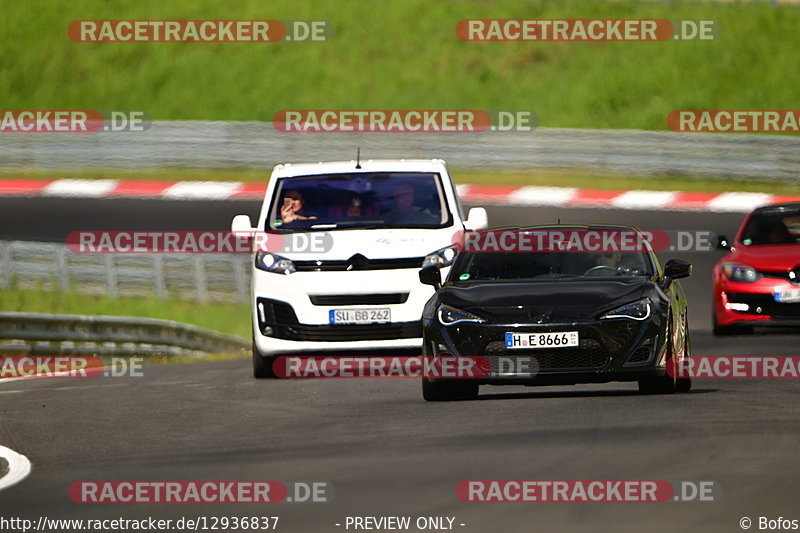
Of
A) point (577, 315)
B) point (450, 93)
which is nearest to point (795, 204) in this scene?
point (577, 315)

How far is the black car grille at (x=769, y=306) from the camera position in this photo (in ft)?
54.9

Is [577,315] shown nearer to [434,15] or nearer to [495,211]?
[495,211]

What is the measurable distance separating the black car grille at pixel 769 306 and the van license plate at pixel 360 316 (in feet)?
14.2

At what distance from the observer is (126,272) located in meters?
23.4

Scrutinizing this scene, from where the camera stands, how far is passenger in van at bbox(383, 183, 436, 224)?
14.7 m

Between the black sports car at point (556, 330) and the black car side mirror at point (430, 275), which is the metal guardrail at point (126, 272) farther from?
the black sports car at point (556, 330)

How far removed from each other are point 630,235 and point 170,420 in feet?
11.5

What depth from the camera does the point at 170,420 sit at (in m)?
12.1

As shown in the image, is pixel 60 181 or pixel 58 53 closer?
pixel 60 181

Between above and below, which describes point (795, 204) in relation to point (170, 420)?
above
